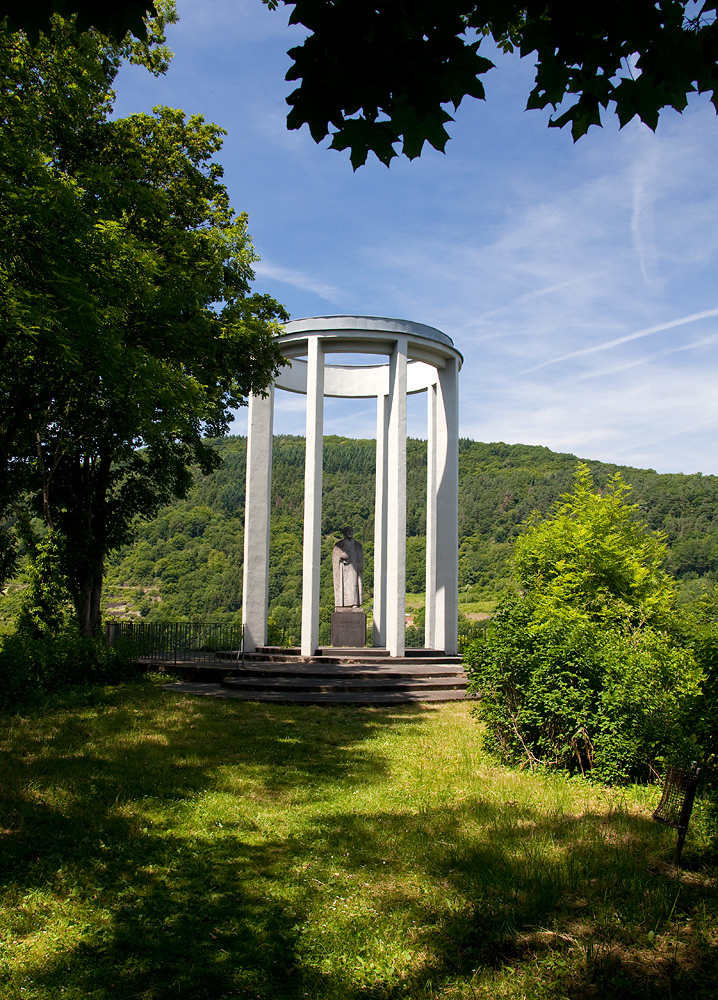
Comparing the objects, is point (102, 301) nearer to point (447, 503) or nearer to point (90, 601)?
point (90, 601)

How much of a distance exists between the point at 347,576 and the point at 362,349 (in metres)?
6.26

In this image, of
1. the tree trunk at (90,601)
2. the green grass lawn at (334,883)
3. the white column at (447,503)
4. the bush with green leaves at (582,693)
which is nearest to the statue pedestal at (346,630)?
the white column at (447,503)

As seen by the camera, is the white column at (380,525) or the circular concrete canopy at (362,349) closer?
the circular concrete canopy at (362,349)

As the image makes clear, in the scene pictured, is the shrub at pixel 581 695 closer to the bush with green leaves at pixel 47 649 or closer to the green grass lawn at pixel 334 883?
the green grass lawn at pixel 334 883

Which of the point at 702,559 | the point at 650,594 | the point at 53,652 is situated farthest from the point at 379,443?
the point at 702,559

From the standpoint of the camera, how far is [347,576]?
61.7 feet

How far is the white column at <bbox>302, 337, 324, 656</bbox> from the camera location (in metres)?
16.5

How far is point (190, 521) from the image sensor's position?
41.8m

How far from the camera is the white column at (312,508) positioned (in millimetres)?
16516

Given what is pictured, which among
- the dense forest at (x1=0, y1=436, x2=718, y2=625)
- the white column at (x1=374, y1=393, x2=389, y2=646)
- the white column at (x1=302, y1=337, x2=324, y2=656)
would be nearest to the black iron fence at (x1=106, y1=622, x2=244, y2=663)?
the white column at (x1=302, y1=337, x2=324, y2=656)

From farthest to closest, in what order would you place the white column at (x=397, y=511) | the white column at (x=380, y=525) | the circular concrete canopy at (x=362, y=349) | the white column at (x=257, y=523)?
the white column at (x=380, y=525) → the white column at (x=257, y=523) → the circular concrete canopy at (x=362, y=349) → the white column at (x=397, y=511)

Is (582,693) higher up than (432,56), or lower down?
lower down

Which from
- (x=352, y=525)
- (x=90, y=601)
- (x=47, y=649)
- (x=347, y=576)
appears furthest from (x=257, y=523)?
(x=352, y=525)

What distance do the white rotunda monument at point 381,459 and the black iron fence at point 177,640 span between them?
1224 millimetres
